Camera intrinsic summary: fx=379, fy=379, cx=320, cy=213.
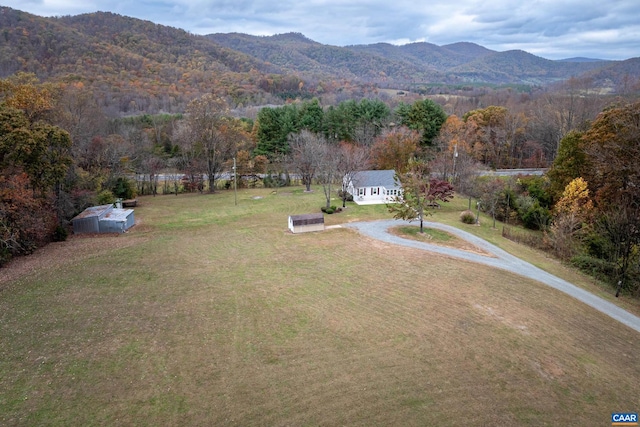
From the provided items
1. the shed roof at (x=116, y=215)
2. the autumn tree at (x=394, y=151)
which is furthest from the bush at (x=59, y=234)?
the autumn tree at (x=394, y=151)

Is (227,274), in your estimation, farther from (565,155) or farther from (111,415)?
(565,155)

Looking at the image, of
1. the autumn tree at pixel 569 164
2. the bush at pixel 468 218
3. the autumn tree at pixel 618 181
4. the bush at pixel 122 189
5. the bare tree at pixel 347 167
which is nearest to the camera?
the autumn tree at pixel 618 181

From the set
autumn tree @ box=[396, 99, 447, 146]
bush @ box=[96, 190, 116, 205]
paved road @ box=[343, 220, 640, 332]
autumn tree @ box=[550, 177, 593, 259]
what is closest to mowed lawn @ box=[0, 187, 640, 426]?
paved road @ box=[343, 220, 640, 332]

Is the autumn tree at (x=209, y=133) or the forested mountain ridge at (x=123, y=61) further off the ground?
the forested mountain ridge at (x=123, y=61)

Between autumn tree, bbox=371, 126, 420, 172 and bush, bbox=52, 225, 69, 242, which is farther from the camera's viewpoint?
autumn tree, bbox=371, 126, 420, 172

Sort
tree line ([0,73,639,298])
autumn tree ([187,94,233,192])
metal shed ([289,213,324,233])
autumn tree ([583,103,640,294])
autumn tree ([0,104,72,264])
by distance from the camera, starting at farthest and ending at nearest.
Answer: autumn tree ([187,94,233,192]) < metal shed ([289,213,324,233]) < tree line ([0,73,639,298]) < autumn tree ([583,103,640,294]) < autumn tree ([0,104,72,264])

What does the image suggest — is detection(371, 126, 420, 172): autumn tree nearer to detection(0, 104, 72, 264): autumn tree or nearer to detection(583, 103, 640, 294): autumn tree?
detection(583, 103, 640, 294): autumn tree

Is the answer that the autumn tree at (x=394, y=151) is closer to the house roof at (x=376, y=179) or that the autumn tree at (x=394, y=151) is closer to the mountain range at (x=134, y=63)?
the house roof at (x=376, y=179)
